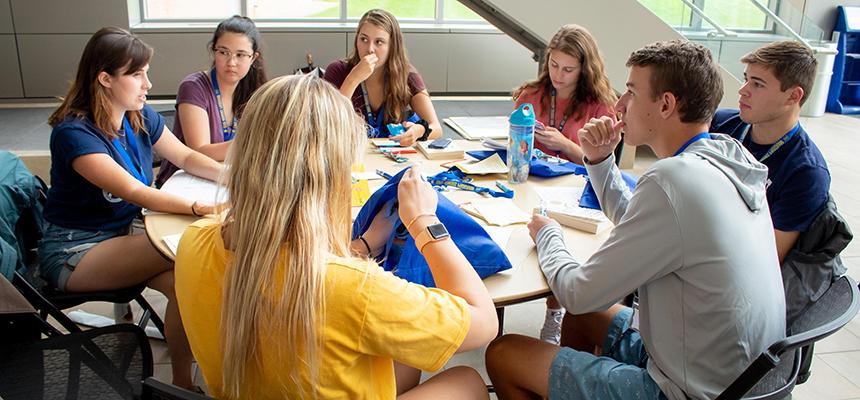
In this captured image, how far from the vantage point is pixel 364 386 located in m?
1.28

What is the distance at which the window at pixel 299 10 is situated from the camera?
7381mm

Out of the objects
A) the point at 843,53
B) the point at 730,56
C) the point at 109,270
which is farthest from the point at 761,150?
the point at 843,53

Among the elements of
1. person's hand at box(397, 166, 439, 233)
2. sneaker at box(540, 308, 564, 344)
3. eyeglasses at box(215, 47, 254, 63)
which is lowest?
sneaker at box(540, 308, 564, 344)

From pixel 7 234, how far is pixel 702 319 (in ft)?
6.99

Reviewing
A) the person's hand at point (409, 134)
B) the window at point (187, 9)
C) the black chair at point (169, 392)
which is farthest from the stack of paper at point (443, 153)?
the window at point (187, 9)

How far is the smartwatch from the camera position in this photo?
147 cm

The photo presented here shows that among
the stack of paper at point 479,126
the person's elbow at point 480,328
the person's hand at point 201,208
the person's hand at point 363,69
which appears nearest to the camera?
the person's elbow at point 480,328

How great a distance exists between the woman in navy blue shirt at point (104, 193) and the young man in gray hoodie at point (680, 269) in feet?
3.86

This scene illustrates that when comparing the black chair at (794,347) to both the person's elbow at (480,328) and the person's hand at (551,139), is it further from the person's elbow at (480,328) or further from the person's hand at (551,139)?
the person's hand at (551,139)

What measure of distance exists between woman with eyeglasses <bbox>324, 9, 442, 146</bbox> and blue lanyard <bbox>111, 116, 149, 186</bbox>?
43.7 inches

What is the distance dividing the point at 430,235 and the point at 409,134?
160 centimetres

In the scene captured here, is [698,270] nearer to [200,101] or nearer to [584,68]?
[584,68]

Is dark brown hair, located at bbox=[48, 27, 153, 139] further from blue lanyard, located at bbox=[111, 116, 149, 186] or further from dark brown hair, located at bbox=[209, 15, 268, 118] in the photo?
dark brown hair, located at bbox=[209, 15, 268, 118]

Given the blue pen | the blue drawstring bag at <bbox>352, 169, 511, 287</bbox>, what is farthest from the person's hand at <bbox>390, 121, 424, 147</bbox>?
the blue drawstring bag at <bbox>352, 169, 511, 287</bbox>
